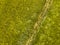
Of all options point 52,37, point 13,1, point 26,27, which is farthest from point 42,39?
point 13,1

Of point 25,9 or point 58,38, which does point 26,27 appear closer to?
point 25,9

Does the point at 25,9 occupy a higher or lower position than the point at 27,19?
higher

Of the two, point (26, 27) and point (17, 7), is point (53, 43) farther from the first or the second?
point (17, 7)

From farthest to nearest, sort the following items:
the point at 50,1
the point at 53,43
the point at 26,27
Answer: the point at 50,1 < the point at 26,27 < the point at 53,43

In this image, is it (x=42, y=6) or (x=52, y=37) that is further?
(x=42, y=6)

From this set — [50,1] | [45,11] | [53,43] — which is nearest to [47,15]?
[45,11]

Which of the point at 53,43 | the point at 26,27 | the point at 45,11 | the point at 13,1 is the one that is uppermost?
the point at 13,1

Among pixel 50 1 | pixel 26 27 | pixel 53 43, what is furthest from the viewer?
pixel 50 1
